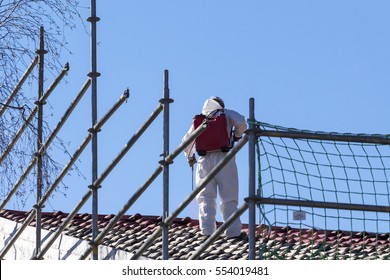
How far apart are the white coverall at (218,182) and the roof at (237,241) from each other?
0.23 m

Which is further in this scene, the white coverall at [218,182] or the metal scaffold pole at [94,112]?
the white coverall at [218,182]

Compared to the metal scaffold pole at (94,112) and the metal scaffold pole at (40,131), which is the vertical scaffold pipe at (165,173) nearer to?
the metal scaffold pole at (94,112)

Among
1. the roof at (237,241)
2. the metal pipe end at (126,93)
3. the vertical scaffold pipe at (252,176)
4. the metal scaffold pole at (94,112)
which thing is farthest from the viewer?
the metal scaffold pole at (94,112)

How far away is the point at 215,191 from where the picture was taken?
15852mm

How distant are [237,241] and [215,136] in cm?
107

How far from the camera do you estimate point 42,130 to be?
15.6m

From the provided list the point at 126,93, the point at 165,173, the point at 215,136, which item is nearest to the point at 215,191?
the point at 215,136

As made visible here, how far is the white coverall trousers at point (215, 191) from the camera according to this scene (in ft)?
51.4

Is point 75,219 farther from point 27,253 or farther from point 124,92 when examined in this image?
point 124,92

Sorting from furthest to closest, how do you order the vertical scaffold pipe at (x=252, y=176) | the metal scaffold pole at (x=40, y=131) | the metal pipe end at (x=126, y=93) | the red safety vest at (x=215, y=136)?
the metal scaffold pole at (x=40, y=131), the red safety vest at (x=215, y=136), the metal pipe end at (x=126, y=93), the vertical scaffold pipe at (x=252, y=176)

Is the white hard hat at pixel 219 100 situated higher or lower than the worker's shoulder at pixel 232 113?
higher

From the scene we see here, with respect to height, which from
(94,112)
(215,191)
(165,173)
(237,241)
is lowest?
(237,241)

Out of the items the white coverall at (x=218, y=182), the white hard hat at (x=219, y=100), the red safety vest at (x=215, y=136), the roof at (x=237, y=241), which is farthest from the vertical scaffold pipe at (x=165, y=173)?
the white hard hat at (x=219, y=100)

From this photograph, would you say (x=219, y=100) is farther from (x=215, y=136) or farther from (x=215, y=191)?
(x=215, y=191)
